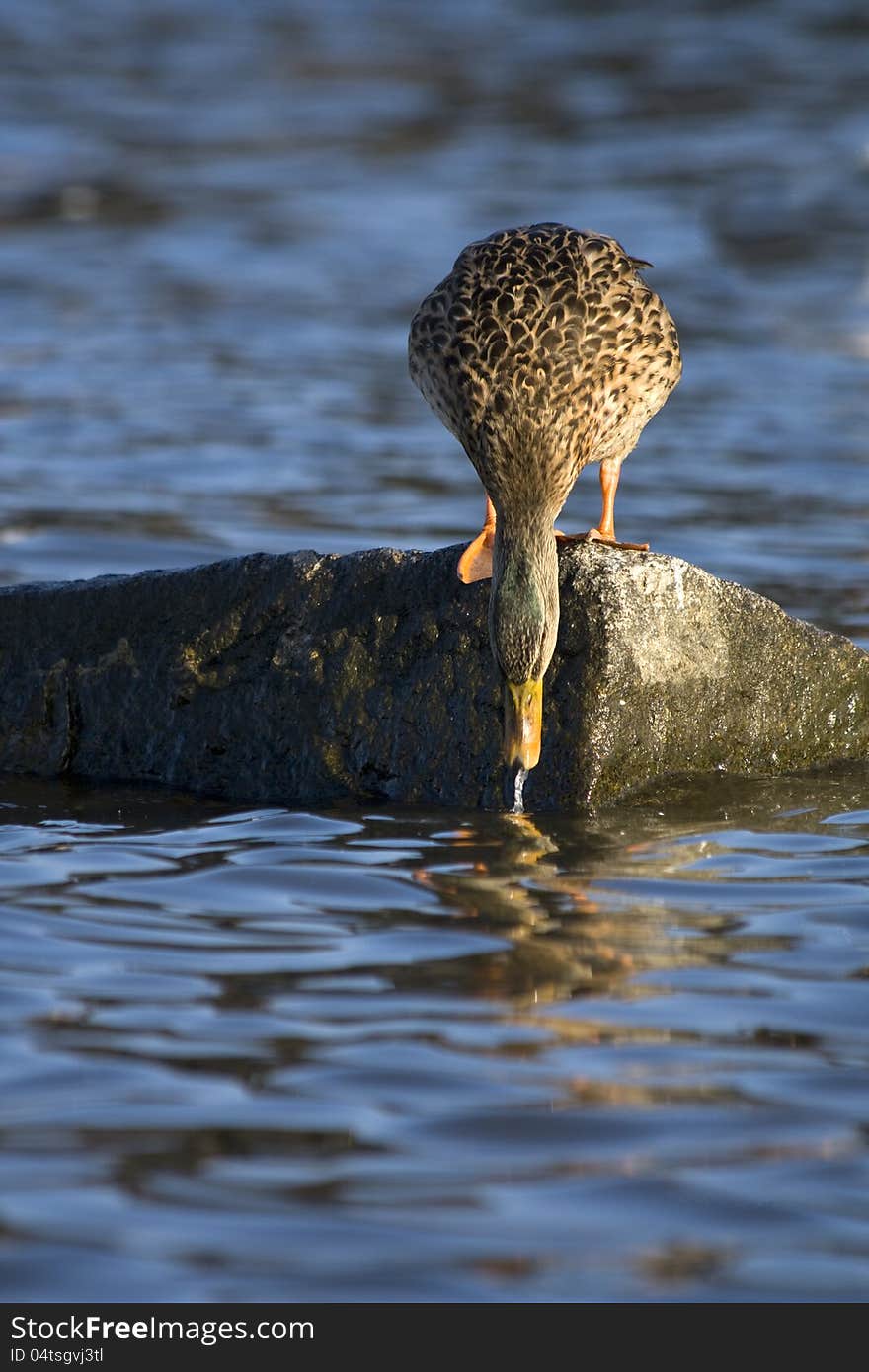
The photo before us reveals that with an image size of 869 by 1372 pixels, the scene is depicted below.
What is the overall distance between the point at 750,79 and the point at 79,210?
9.09 meters

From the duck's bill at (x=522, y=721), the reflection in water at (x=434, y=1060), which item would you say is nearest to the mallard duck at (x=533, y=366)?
the duck's bill at (x=522, y=721)

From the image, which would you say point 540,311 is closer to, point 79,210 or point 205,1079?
point 205,1079

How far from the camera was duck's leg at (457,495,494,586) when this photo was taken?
19.1 feet

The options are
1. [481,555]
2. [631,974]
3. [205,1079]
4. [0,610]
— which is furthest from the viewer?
[0,610]

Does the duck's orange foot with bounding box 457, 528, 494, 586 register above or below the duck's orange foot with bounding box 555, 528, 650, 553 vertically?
below

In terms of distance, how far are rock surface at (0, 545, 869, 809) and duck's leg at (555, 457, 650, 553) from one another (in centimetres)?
9

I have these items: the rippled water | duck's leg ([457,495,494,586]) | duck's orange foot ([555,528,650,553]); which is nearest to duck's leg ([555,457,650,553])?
duck's orange foot ([555,528,650,553])

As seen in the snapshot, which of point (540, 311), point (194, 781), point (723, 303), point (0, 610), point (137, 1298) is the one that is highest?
point (723, 303)

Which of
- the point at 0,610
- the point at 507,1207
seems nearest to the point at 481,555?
the point at 0,610

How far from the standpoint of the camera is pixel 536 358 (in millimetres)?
5953

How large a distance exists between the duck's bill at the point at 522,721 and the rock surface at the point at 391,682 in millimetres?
308

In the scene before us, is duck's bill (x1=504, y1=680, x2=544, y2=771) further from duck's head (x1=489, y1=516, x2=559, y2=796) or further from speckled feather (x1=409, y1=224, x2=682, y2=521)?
speckled feather (x1=409, y1=224, x2=682, y2=521)

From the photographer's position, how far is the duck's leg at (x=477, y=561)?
5.81 meters

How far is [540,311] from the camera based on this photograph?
6.00m
